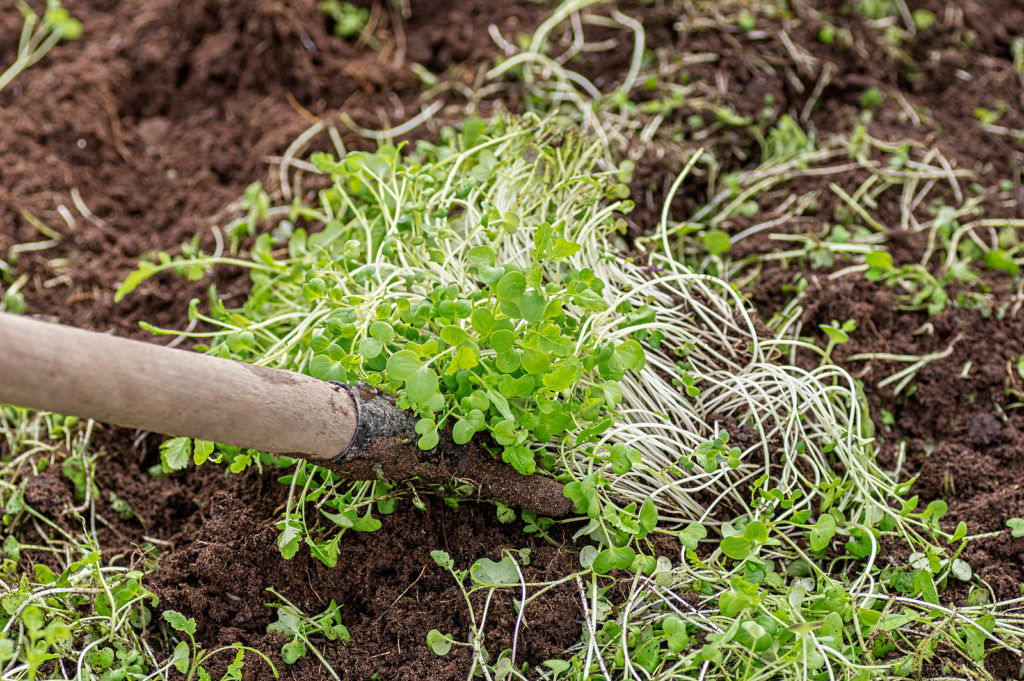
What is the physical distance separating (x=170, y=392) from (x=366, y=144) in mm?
1543

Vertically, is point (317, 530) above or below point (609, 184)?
below

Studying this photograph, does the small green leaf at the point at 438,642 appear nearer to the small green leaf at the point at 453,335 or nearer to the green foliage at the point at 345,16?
the small green leaf at the point at 453,335

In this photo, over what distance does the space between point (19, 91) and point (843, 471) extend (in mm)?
2713

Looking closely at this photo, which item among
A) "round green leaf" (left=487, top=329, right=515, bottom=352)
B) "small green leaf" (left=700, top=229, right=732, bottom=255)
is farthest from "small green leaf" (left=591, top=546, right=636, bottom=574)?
"small green leaf" (left=700, top=229, right=732, bottom=255)

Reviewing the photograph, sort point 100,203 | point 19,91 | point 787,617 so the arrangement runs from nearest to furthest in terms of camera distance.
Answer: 1. point 787,617
2. point 100,203
3. point 19,91

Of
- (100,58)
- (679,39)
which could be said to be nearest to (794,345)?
(679,39)

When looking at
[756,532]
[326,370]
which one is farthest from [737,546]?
[326,370]

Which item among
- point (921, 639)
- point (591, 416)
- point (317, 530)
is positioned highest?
point (591, 416)

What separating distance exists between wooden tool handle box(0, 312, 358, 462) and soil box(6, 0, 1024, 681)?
37 centimetres

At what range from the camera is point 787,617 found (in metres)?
1.43

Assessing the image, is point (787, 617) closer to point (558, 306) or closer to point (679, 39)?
point (558, 306)

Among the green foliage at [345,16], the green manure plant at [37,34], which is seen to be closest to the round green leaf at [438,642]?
the green foliage at [345,16]

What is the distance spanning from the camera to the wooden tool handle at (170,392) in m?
1.03

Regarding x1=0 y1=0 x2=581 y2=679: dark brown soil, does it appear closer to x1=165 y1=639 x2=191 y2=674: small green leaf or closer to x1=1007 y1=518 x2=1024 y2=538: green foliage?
x1=165 y1=639 x2=191 y2=674: small green leaf
